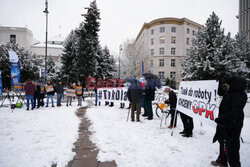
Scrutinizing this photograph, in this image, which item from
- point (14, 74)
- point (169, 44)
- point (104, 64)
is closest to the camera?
point (14, 74)

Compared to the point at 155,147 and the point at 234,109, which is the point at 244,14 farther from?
the point at 155,147

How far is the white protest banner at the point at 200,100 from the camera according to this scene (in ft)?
11.3

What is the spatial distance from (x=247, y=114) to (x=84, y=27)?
96.2 feet

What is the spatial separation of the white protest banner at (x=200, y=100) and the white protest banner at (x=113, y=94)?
527 cm

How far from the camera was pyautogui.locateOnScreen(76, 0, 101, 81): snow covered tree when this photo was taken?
28.7 meters

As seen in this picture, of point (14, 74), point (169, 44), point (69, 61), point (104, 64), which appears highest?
point (169, 44)

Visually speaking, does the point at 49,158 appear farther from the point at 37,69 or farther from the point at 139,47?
the point at 37,69

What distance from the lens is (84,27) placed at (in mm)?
29250

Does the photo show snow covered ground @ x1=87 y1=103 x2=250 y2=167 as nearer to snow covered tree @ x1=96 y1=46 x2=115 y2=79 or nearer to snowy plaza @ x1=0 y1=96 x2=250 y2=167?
snowy plaza @ x1=0 y1=96 x2=250 y2=167

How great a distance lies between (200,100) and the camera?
13.0 feet

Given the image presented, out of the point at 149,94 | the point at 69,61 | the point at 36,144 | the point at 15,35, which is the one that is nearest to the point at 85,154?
the point at 36,144

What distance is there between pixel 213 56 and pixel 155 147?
2176 cm

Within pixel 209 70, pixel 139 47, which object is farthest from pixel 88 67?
pixel 209 70

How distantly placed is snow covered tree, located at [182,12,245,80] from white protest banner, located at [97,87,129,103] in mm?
16170
